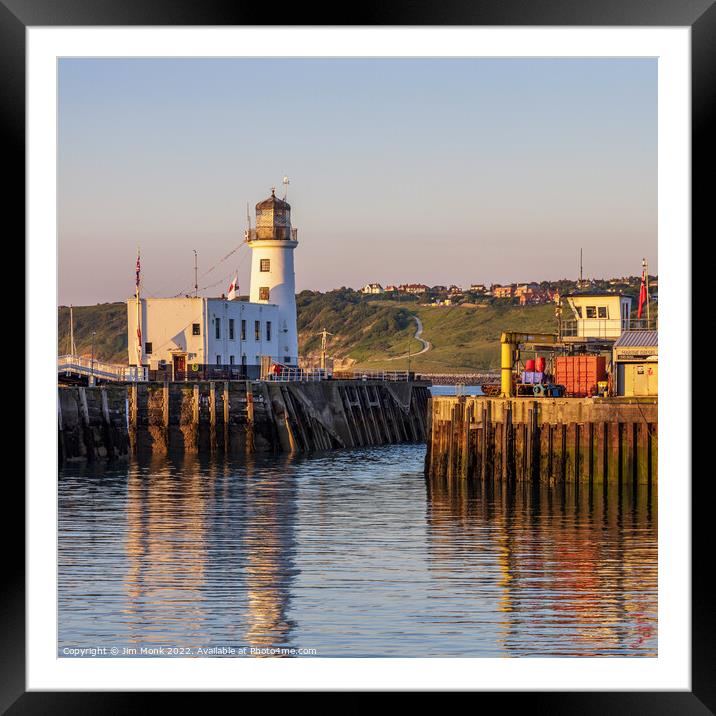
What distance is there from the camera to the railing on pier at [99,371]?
6350cm

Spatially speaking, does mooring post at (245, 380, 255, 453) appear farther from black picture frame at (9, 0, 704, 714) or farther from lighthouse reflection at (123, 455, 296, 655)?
black picture frame at (9, 0, 704, 714)

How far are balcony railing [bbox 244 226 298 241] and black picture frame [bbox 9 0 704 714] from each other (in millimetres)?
70266

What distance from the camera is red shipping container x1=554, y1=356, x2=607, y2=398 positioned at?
5125 centimetres

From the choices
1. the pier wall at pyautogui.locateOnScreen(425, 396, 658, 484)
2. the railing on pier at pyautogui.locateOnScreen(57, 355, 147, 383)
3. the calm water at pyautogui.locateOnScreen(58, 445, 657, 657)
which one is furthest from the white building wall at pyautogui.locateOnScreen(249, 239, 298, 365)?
the pier wall at pyautogui.locateOnScreen(425, 396, 658, 484)

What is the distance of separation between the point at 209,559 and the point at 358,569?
380 cm

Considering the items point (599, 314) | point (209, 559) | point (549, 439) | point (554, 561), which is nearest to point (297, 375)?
point (599, 314)

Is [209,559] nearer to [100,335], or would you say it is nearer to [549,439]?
[549,439]

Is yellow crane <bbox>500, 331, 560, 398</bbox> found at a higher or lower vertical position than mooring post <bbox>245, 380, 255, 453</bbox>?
higher

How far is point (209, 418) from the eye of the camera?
65312 millimetres

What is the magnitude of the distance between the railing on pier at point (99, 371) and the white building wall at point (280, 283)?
1434cm

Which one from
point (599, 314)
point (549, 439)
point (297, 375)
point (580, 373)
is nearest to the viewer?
point (549, 439)
